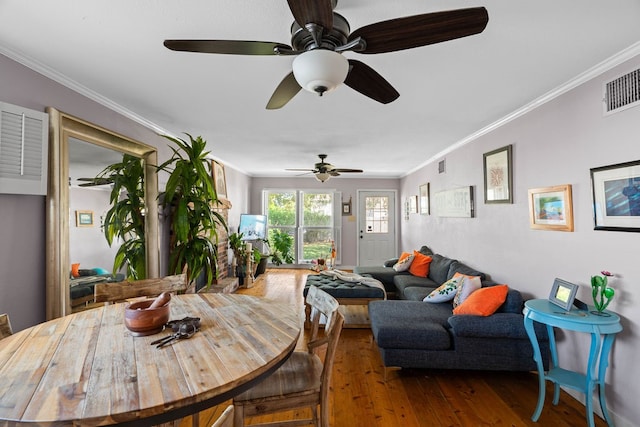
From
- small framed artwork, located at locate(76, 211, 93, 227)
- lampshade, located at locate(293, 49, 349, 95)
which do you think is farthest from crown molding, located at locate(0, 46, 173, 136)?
lampshade, located at locate(293, 49, 349, 95)

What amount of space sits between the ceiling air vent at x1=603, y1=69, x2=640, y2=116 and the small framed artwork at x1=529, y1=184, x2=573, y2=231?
1.98 ft

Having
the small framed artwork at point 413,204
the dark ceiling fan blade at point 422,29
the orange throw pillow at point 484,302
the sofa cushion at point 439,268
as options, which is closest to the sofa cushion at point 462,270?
the sofa cushion at point 439,268

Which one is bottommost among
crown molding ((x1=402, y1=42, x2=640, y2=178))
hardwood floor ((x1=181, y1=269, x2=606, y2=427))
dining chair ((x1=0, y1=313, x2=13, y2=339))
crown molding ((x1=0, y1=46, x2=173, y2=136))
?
hardwood floor ((x1=181, y1=269, x2=606, y2=427))

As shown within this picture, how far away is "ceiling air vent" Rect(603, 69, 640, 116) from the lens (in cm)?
180

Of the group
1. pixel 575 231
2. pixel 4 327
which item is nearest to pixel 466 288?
pixel 575 231

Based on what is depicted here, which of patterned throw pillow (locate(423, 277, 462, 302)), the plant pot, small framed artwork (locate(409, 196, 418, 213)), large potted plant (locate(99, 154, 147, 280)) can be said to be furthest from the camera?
the plant pot

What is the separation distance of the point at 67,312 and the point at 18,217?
0.74 meters

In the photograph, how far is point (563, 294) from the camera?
6.82 feet

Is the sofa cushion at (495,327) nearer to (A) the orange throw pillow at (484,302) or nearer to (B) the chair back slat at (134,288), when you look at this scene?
(A) the orange throw pillow at (484,302)

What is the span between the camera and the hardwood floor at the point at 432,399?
79.3 inches

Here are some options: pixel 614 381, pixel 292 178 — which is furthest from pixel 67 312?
pixel 292 178

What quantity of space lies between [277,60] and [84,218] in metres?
1.89

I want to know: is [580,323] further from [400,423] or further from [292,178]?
[292,178]

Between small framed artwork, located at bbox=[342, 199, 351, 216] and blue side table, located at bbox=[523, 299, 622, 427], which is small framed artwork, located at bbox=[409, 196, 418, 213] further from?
blue side table, located at bbox=[523, 299, 622, 427]
